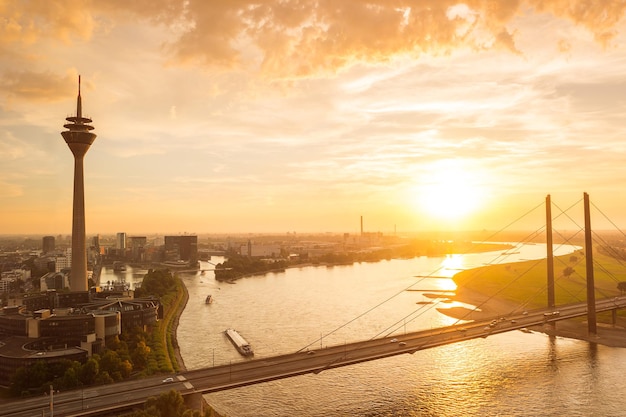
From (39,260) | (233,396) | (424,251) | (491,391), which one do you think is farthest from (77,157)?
(424,251)

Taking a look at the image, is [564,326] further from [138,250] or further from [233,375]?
[138,250]

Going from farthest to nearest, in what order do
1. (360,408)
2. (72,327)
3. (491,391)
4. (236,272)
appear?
(236,272)
(72,327)
(491,391)
(360,408)

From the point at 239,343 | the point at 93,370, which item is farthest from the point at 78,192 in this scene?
the point at 93,370

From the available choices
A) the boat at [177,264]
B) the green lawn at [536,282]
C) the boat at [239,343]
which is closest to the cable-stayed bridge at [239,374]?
the boat at [239,343]

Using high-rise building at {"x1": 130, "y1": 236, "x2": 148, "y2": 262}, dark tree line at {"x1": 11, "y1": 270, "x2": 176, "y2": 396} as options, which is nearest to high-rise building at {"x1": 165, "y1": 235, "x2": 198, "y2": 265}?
high-rise building at {"x1": 130, "y1": 236, "x2": 148, "y2": 262}

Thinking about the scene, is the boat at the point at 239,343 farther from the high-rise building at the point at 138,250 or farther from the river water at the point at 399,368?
the high-rise building at the point at 138,250

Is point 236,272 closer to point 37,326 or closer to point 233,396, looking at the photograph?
point 37,326

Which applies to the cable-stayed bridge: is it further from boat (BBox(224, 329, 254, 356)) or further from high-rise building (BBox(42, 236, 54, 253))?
high-rise building (BBox(42, 236, 54, 253))
